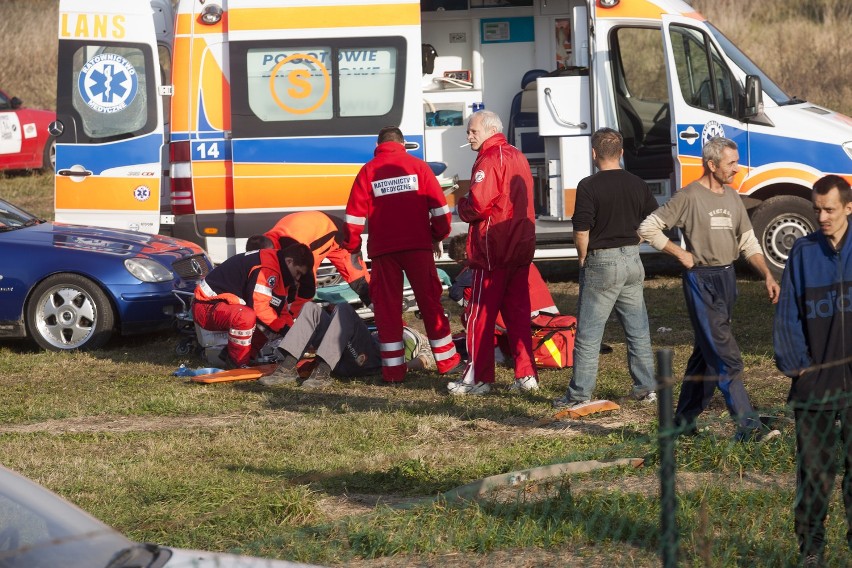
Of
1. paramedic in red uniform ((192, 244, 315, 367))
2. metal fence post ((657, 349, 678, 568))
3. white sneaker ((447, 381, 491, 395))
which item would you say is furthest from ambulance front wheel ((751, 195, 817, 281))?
metal fence post ((657, 349, 678, 568))

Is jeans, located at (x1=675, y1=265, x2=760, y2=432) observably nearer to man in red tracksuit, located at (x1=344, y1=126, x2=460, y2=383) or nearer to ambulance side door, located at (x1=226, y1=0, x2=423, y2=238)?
man in red tracksuit, located at (x1=344, y1=126, x2=460, y2=383)

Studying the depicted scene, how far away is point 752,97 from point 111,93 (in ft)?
19.8

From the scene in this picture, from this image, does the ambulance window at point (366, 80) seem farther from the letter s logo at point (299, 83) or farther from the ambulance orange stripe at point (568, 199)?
the ambulance orange stripe at point (568, 199)

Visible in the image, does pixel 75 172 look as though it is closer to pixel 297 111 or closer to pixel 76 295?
pixel 76 295

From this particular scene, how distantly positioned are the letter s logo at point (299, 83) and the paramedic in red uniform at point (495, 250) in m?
3.75

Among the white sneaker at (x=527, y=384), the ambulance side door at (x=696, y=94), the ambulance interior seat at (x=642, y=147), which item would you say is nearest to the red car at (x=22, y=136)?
the ambulance interior seat at (x=642, y=147)

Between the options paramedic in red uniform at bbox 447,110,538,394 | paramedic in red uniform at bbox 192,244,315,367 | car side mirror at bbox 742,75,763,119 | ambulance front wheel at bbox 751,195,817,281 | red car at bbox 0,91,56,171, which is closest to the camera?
paramedic in red uniform at bbox 447,110,538,394

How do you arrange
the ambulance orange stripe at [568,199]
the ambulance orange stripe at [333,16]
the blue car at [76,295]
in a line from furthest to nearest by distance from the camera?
1. the ambulance orange stripe at [568,199]
2. the ambulance orange stripe at [333,16]
3. the blue car at [76,295]

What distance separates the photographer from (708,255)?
657 cm

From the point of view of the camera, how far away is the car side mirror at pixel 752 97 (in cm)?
1146

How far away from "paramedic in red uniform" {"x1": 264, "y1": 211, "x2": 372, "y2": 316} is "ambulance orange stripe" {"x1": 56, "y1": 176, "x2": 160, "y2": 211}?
246 cm

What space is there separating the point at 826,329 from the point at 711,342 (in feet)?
5.34

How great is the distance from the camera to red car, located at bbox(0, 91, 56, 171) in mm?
20719

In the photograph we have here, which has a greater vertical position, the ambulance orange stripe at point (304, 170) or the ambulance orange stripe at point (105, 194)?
the ambulance orange stripe at point (304, 170)
